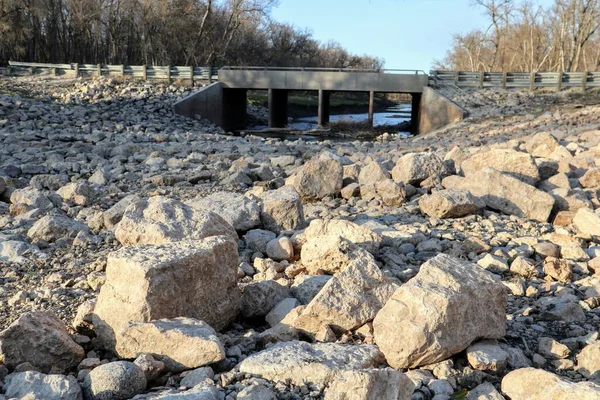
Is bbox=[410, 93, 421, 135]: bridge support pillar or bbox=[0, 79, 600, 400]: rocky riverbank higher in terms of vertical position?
bbox=[410, 93, 421, 135]: bridge support pillar

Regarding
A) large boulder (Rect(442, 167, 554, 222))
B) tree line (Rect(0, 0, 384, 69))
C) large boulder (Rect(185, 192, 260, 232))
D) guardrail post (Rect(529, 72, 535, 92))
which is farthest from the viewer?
tree line (Rect(0, 0, 384, 69))

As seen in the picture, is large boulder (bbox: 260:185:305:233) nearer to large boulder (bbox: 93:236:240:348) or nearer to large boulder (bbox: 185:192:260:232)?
large boulder (bbox: 185:192:260:232)

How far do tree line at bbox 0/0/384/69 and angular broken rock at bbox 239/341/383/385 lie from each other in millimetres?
34633

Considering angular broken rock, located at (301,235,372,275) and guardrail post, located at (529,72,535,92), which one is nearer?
angular broken rock, located at (301,235,372,275)

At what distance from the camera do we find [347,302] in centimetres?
348

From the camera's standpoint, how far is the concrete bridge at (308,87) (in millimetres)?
26438

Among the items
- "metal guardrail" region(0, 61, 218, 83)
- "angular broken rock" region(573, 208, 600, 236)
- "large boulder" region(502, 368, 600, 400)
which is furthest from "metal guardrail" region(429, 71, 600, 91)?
"large boulder" region(502, 368, 600, 400)

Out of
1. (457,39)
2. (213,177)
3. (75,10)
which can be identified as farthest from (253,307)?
(457,39)

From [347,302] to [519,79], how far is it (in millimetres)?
25700

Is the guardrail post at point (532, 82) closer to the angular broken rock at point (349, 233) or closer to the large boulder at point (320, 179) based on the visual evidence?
the large boulder at point (320, 179)

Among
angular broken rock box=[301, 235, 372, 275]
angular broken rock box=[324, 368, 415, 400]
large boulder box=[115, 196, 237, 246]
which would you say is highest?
large boulder box=[115, 196, 237, 246]

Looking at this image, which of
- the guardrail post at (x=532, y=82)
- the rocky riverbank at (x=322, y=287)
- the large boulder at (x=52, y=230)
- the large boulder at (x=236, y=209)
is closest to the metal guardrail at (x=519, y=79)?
the guardrail post at (x=532, y=82)

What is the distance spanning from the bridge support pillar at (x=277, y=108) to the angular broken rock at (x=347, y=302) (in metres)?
26.3

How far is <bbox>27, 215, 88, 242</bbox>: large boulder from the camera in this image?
595 cm
